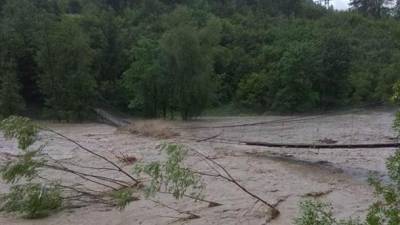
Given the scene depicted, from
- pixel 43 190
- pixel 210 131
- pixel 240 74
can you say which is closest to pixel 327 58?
→ pixel 240 74

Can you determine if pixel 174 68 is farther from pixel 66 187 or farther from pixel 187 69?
pixel 66 187

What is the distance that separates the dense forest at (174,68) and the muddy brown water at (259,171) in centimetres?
1294

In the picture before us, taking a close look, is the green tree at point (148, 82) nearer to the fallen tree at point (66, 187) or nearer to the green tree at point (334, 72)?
the green tree at point (334, 72)

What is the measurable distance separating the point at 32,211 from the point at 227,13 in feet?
267

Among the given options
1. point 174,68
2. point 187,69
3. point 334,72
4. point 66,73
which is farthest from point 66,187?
point 334,72

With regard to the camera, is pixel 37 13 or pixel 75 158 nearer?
pixel 75 158

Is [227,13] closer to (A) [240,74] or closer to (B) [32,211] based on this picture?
(A) [240,74]

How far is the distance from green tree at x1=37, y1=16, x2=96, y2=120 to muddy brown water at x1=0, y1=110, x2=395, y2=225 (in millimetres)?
14688

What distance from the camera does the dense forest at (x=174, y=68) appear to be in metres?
46.2

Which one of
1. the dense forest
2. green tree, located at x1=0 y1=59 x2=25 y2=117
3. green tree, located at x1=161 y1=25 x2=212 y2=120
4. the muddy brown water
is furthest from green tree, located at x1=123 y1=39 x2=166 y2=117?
the muddy brown water

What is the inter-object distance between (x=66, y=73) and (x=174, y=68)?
380 inches

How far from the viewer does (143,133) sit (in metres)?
32.1

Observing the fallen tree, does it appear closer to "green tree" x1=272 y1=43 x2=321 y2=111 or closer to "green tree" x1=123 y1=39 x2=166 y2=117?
"green tree" x1=123 y1=39 x2=166 y2=117

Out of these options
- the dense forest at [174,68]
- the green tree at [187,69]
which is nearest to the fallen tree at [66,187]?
the green tree at [187,69]
